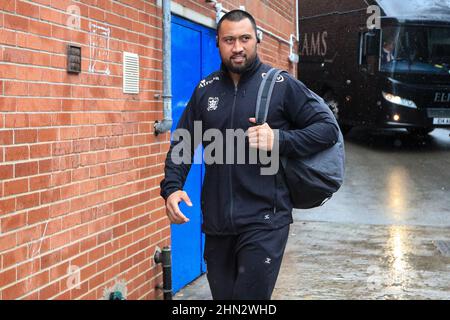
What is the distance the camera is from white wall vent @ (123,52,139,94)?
14.0ft

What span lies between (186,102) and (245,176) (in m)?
2.54

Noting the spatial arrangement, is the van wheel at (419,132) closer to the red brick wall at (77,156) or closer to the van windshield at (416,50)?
the van windshield at (416,50)

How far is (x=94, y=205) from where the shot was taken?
3953 millimetres

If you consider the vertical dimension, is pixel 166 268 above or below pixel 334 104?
below

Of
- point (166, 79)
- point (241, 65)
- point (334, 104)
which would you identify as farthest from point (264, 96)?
point (334, 104)

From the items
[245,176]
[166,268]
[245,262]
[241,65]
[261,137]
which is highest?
[241,65]

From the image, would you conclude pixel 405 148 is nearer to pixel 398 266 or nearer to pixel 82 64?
pixel 398 266

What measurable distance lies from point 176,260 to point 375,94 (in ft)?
33.3

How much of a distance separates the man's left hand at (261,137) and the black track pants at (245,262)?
419mm

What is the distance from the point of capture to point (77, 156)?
3.74 m

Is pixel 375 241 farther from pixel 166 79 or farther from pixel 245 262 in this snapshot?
pixel 245 262

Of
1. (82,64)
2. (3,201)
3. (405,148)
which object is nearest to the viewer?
(3,201)

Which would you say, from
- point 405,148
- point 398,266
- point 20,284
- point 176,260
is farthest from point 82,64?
point 405,148

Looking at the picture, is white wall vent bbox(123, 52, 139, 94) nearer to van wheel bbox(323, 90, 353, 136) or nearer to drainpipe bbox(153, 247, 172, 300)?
drainpipe bbox(153, 247, 172, 300)
